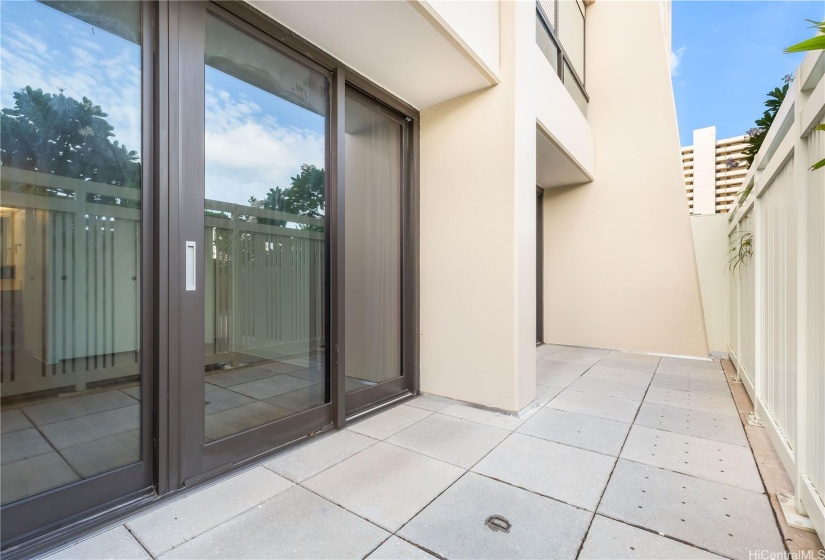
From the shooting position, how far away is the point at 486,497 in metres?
1.71

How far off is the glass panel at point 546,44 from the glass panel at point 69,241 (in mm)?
3756

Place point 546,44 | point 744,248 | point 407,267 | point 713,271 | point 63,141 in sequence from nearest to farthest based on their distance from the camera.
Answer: point 63,141, point 407,267, point 744,248, point 546,44, point 713,271

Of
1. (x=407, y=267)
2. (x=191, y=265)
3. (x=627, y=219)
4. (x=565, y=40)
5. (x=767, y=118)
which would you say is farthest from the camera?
(x=627, y=219)

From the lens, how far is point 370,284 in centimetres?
305

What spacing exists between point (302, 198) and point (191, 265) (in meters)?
0.87

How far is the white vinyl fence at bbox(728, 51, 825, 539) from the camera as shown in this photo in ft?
4.83

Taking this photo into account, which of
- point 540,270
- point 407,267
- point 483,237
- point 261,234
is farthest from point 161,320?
point 540,270

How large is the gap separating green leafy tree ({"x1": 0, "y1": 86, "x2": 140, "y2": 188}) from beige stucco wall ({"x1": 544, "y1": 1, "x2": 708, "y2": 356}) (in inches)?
225

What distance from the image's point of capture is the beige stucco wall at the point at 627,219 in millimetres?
5055

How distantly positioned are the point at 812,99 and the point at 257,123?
266 cm

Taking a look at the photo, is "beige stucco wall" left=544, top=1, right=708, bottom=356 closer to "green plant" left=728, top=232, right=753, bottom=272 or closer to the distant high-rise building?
"green plant" left=728, top=232, right=753, bottom=272

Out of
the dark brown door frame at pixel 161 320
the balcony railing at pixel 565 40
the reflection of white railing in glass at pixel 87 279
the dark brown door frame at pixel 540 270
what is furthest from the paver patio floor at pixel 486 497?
the balcony railing at pixel 565 40

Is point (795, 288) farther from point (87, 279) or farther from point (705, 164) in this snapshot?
point (705, 164)

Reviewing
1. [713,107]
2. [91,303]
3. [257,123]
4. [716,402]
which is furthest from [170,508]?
[713,107]
